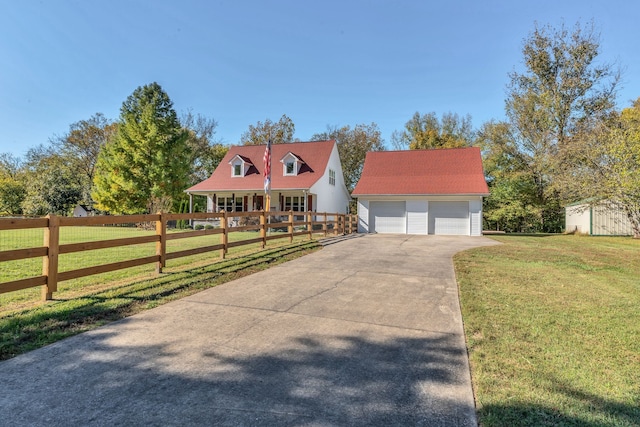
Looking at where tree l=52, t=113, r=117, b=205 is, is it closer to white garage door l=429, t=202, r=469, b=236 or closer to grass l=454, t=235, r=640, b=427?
white garage door l=429, t=202, r=469, b=236

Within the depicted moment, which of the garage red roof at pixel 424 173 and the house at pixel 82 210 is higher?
the garage red roof at pixel 424 173

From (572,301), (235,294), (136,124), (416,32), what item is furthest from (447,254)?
(136,124)

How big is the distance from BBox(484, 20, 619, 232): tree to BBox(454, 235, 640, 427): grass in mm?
21058

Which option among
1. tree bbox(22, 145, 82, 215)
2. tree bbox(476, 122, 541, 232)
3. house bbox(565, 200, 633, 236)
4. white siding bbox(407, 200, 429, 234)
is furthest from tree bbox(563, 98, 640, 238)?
tree bbox(22, 145, 82, 215)

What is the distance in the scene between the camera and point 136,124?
2588cm

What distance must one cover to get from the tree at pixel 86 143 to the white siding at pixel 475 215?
37.2 metres

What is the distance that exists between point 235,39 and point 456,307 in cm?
1523

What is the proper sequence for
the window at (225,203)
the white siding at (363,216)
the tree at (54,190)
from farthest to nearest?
the tree at (54,190) → the window at (225,203) → the white siding at (363,216)

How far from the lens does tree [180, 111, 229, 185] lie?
3794 cm

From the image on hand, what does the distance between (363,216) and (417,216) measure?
341 cm

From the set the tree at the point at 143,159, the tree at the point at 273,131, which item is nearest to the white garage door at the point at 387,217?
the tree at the point at 143,159

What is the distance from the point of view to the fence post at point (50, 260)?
15.6ft

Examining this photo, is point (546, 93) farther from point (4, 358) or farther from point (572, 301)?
point (4, 358)

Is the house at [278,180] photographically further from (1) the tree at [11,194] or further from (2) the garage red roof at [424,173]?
(1) the tree at [11,194]
